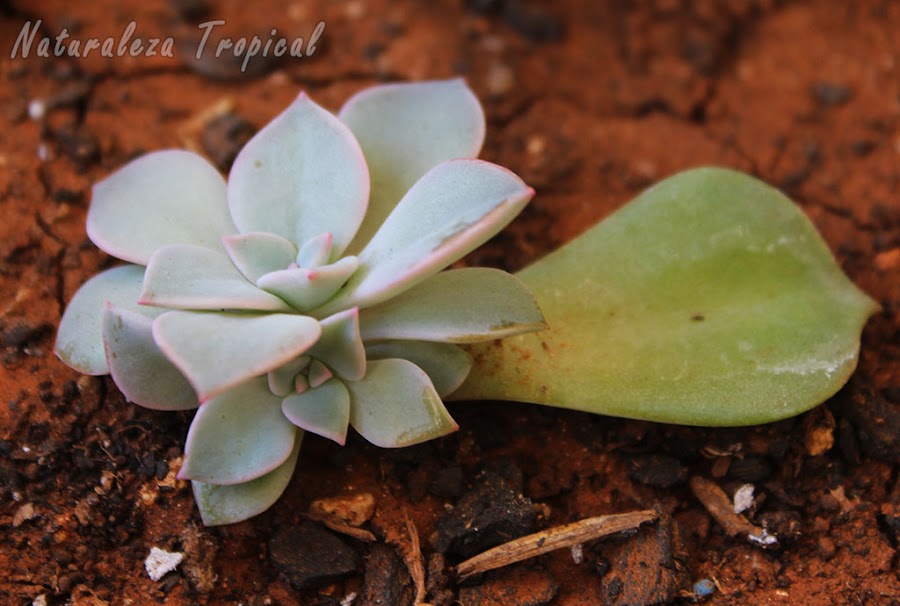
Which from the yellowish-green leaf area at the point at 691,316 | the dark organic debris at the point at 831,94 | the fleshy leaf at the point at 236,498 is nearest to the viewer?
the fleshy leaf at the point at 236,498

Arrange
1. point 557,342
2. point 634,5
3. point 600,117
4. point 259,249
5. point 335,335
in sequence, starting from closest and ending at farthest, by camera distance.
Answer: point 335,335, point 259,249, point 557,342, point 600,117, point 634,5

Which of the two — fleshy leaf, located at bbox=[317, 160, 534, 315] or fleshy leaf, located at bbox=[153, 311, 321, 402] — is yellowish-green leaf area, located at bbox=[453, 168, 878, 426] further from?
fleshy leaf, located at bbox=[153, 311, 321, 402]

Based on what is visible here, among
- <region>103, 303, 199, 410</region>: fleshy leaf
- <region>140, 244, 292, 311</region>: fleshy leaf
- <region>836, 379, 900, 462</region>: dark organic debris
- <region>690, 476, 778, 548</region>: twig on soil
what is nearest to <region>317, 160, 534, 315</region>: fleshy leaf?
<region>140, 244, 292, 311</region>: fleshy leaf

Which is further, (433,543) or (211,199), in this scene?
(211,199)

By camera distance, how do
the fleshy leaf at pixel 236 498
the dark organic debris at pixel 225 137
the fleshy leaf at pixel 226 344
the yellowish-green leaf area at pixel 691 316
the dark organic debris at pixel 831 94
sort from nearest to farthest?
1. the fleshy leaf at pixel 226 344
2. the fleshy leaf at pixel 236 498
3. the yellowish-green leaf area at pixel 691 316
4. the dark organic debris at pixel 225 137
5. the dark organic debris at pixel 831 94

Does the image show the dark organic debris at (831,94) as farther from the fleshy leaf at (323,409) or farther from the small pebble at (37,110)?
the small pebble at (37,110)

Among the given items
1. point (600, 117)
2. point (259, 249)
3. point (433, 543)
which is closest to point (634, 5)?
point (600, 117)

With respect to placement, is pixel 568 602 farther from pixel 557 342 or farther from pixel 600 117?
pixel 600 117

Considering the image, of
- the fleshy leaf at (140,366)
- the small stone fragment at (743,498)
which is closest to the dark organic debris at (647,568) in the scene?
the small stone fragment at (743,498)
